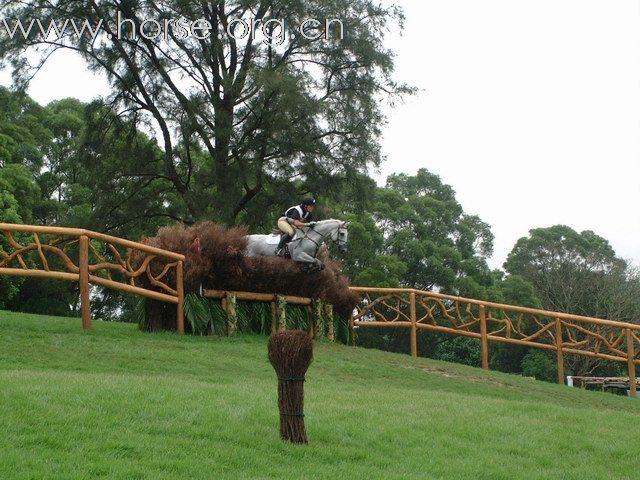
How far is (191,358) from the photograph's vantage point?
14727mm

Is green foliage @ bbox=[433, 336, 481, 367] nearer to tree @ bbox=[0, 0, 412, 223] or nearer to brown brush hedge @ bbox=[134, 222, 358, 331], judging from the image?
tree @ bbox=[0, 0, 412, 223]

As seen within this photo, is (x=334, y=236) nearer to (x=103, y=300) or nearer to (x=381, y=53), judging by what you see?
(x=381, y=53)

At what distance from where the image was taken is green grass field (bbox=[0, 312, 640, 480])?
317 inches

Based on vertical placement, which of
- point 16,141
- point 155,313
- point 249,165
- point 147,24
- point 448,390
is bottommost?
point 448,390

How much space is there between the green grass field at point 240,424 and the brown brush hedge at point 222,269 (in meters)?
2.28

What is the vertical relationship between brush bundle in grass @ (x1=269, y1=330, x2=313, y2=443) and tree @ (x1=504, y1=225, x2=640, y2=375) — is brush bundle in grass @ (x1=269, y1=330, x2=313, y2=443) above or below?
below

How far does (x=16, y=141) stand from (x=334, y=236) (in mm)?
23789

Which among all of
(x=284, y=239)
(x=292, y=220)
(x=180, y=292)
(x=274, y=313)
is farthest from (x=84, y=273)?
(x=292, y=220)

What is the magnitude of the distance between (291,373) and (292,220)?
10591 millimetres

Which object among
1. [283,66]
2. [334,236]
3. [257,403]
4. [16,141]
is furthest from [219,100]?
[257,403]

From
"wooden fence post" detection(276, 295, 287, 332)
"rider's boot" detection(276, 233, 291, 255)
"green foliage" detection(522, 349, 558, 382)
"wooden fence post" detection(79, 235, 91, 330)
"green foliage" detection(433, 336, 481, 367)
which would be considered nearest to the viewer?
"wooden fence post" detection(79, 235, 91, 330)

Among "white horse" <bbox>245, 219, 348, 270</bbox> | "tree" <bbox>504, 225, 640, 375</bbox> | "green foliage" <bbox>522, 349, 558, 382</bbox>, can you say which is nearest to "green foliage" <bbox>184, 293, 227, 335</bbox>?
"white horse" <bbox>245, 219, 348, 270</bbox>

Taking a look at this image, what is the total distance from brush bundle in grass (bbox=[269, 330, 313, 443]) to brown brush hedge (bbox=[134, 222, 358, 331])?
9013 mm

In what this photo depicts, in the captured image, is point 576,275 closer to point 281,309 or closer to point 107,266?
point 281,309
